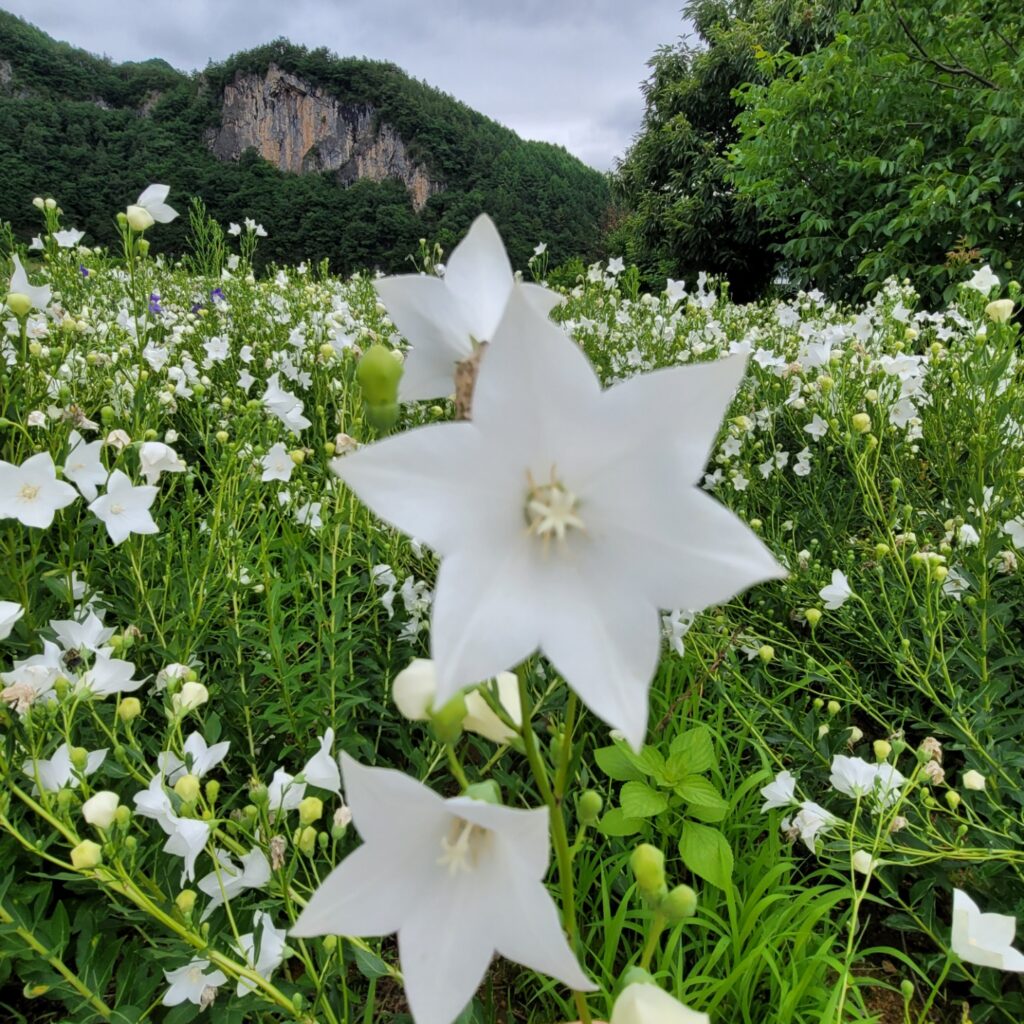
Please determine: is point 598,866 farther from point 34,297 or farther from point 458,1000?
point 34,297

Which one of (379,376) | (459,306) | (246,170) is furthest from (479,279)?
(246,170)

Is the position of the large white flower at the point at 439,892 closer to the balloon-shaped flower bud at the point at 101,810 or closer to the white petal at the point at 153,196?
the balloon-shaped flower bud at the point at 101,810

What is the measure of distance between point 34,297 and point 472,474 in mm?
2160

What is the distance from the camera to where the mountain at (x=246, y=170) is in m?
17.5

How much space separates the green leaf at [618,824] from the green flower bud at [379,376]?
4.59 ft

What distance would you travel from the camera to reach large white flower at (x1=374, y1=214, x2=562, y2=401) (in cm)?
72

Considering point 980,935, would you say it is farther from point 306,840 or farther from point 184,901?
point 184,901

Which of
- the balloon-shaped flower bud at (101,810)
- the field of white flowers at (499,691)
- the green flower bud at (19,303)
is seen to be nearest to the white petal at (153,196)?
the field of white flowers at (499,691)

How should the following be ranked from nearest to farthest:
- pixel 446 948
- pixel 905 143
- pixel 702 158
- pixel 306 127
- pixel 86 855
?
pixel 446 948 → pixel 86 855 → pixel 905 143 → pixel 702 158 → pixel 306 127

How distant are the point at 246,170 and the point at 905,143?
62.6 feet

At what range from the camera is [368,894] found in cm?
66

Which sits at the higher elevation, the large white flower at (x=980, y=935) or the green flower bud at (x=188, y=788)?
the large white flower at (x=980, y=935)

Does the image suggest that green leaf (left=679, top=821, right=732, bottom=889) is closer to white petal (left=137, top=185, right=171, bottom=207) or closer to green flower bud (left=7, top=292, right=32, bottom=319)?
green flower bud (left=7, top=292, right=32, bottom=319)

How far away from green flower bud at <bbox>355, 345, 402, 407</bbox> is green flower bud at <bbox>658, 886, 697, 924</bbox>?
57cm
